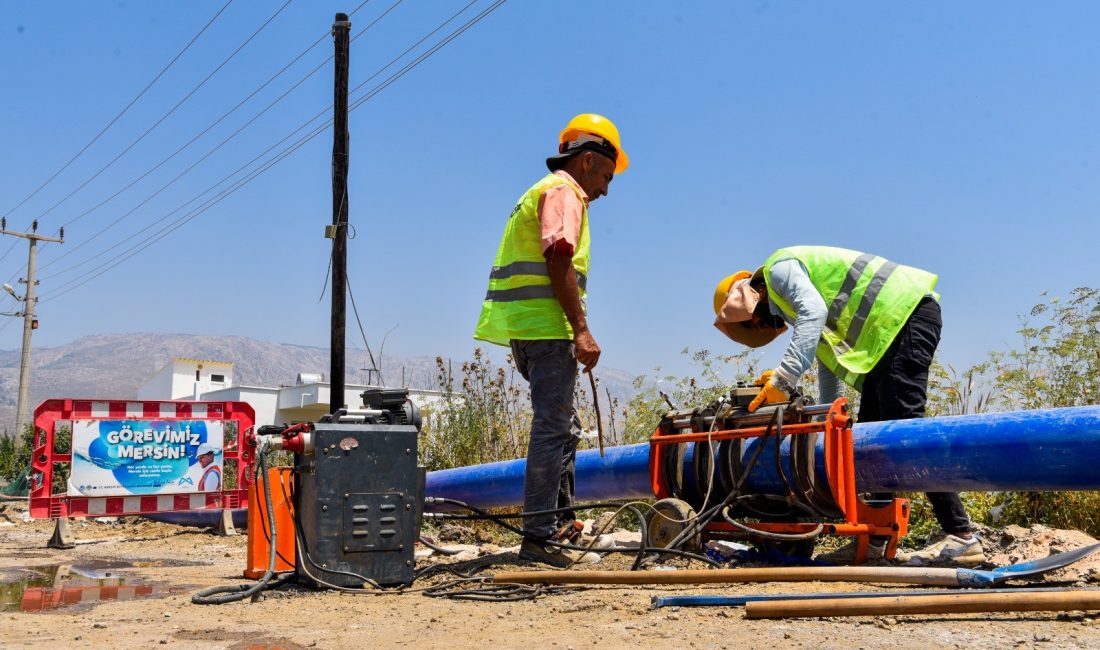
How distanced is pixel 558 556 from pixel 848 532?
1.32 metres

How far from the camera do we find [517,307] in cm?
476

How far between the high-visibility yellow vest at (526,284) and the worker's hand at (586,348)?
11 centimetres

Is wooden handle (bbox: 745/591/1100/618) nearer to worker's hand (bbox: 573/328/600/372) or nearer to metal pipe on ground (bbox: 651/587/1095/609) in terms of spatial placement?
metal pipe on ground (bbox: 651/587/1095/609)

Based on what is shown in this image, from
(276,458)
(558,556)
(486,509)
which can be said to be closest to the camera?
(558,556)

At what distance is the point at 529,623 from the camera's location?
126 inches

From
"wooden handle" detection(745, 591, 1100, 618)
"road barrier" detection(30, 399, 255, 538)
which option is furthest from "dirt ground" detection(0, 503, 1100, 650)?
"road barrier" detection(30, 399, 255, 538)

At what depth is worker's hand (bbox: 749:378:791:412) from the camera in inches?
183

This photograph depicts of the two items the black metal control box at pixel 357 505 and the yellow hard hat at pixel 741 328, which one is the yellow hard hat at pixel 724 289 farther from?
the black metal control box at pixel 357 505

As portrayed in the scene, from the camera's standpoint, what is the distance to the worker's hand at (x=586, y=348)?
14.9 ft

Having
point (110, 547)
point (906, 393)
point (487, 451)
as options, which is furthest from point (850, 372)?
point (110, 547)

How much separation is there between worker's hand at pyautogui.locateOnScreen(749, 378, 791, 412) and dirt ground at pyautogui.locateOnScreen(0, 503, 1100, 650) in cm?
99

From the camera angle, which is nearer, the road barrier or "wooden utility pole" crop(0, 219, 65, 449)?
the road barrier

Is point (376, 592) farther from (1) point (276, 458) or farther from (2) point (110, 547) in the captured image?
(1) point (276, 458)

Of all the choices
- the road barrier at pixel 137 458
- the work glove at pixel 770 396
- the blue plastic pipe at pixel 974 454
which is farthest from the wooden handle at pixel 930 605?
the road barrier at pixel 137 458
